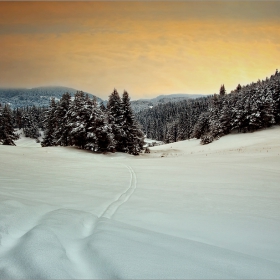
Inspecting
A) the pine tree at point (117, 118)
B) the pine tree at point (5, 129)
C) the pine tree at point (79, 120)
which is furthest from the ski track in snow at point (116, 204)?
the pine tree at point (5, 129)

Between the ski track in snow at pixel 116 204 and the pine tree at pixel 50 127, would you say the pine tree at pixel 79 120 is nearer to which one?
the pine tree at pixel 50 127

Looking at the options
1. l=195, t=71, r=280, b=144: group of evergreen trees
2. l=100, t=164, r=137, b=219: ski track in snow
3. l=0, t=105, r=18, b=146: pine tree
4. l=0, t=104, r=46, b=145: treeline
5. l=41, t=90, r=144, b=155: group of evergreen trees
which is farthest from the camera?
l=195, t=71, r=280, b=144: group of evergreen trees

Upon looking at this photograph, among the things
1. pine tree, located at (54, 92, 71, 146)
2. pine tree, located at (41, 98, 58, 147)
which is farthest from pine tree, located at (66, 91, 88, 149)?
pine tree, located at (41, 98, 58, 147)

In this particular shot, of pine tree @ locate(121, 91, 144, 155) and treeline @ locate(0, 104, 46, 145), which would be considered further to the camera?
treeline @ locate(0, 104, 46, 145)

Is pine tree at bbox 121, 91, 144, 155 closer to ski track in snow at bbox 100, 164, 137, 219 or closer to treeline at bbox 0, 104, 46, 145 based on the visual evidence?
ski track in snow at bbox 100, 164, 137, 219

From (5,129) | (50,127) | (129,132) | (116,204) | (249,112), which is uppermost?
(249,112)

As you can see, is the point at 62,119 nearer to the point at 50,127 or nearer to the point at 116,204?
the point at 50,127

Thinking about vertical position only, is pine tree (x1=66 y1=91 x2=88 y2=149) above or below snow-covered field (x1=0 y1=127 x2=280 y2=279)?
above

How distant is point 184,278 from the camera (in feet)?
6.39

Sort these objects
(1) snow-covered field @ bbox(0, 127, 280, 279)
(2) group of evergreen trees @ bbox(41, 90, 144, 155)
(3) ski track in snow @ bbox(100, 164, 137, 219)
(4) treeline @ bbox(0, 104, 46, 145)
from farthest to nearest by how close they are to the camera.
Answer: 1. (4) treeline @ bbox(0, 104, 46, 145)
2. (2) group of evergreen trees @ bbox(41, 90, 144, 155)
3. (3) ski track in snow @ bbox(100, 164, 137, 219)
4. (1) snow-covered field @ bbox(0, 127, 280, 279)

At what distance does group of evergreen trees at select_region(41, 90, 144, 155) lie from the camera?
26344mm

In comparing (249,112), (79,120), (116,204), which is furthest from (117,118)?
(249,112)

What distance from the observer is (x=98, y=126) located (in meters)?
26.6

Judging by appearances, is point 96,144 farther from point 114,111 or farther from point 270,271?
point 270,271
